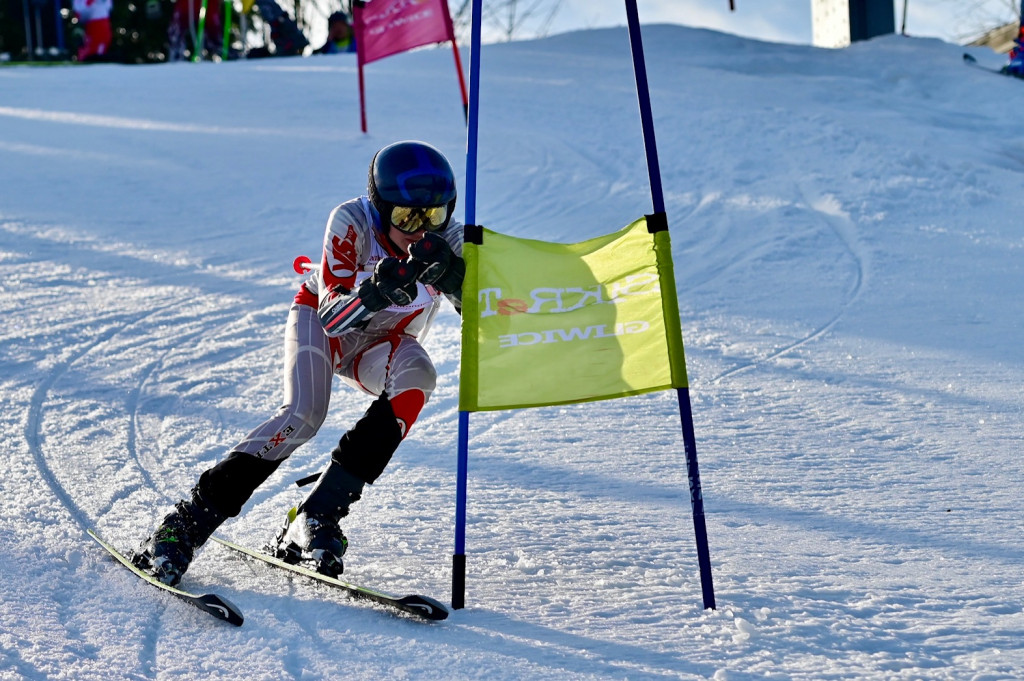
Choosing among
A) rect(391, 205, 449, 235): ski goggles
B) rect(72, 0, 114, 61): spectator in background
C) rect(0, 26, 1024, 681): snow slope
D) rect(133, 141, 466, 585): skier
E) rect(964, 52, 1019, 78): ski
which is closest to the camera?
rect(0, 26, 1024, 681): snow slope

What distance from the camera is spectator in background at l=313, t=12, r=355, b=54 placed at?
61.6ft

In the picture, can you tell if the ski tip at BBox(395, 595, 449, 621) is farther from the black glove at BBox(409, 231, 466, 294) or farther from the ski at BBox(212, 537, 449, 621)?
the black glove at BBox(409, 231, 466, 294)

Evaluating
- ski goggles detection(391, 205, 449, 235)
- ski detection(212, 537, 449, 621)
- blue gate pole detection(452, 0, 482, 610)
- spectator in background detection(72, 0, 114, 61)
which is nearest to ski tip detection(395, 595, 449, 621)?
ski detection(212, 537, 449, 621)

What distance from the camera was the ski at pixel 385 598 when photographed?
3164 mm

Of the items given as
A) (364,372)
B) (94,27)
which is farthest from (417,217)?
(94,27)

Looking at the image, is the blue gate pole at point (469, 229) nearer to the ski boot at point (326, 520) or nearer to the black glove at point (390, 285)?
the black glove at point (390, 285)

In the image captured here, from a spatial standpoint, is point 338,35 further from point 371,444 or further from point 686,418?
point 686,418

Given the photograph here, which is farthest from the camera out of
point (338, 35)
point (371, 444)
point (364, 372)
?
point (338, 35)

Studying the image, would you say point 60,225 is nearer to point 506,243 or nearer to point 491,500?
→ point 491,500

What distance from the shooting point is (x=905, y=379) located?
5531mm

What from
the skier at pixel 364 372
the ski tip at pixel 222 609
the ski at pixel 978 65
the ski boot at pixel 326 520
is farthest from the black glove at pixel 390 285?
the ski at pixel 978 65

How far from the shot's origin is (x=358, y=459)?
3.45 meters

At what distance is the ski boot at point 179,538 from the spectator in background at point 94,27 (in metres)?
18.6

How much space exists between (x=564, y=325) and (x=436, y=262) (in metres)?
0.41
